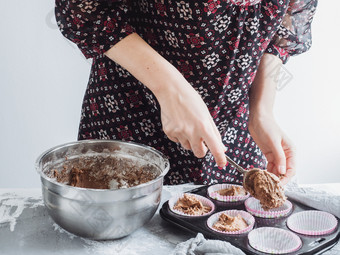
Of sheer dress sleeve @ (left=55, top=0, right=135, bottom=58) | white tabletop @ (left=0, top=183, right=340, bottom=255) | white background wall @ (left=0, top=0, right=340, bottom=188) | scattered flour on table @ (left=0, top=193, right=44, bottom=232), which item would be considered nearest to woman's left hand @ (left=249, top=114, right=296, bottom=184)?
white tabletop @ (left=0, top=183, right=340, bottom=255)

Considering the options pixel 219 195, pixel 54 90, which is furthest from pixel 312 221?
pixel 54 90

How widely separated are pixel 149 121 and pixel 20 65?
989mm

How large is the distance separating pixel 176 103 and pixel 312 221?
460mm

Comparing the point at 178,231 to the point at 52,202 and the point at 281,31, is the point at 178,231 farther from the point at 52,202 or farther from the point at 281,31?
the point at 281,31

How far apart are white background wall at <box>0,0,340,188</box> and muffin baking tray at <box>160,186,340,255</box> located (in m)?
1.19

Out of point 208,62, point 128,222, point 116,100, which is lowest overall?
point 128,222

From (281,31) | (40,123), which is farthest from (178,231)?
(40,123)

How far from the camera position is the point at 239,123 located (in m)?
1.51

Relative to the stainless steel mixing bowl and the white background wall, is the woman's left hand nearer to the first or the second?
the stainless steel mixing bowl

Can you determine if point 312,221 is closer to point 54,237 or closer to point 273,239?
point 273,239

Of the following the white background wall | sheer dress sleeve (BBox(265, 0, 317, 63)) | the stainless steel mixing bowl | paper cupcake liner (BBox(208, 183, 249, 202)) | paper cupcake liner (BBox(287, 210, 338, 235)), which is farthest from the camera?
the white background wall

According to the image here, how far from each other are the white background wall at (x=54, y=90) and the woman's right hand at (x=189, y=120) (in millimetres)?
1189

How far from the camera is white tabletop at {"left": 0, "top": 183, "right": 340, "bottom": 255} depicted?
105cm

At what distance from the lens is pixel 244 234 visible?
1097 millimetres
